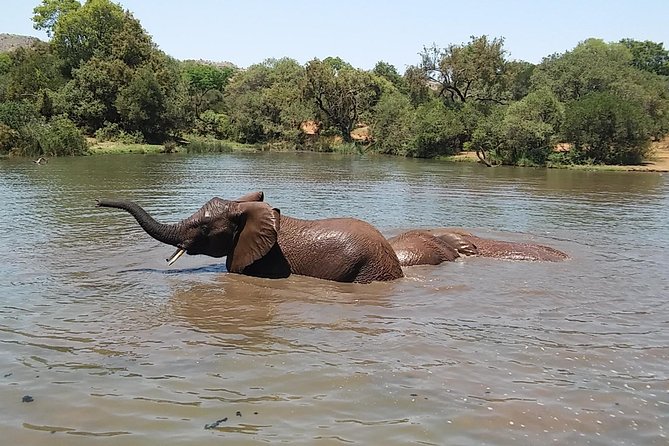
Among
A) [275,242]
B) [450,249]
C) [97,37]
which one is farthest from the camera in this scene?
[97,37]

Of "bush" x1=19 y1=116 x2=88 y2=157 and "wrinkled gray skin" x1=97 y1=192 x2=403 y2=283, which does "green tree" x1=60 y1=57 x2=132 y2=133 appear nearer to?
"bush" x1=19 y1=116 x2=88 y2=157

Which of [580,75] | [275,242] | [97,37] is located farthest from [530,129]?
[97,37]

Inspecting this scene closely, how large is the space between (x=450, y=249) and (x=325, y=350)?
5412mm

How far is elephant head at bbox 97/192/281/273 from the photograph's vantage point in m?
9.56

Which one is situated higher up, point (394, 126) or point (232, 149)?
point (394, 126)

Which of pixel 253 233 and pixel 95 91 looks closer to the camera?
pixel 253 233

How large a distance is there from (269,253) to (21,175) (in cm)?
2216

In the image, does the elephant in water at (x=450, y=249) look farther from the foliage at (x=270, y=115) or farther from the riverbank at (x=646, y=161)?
the foliage at (x=270, y=115)

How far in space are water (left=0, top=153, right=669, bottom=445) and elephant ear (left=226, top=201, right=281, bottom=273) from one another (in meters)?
0.35

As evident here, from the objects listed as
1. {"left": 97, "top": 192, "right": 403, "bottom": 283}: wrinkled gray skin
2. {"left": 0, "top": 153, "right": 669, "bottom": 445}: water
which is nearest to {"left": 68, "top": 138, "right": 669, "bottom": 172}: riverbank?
{"left": 0, "top": 153, "right": 669, "bottom": 445}: water

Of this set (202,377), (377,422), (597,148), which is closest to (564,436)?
(377,422)

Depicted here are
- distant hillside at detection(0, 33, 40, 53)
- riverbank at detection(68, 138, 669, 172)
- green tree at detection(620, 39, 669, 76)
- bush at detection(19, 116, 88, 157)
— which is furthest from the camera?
distant hillside at detection(0, 33, 40, 53)

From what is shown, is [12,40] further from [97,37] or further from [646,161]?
[646,161]

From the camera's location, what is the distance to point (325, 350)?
21.8 feet
